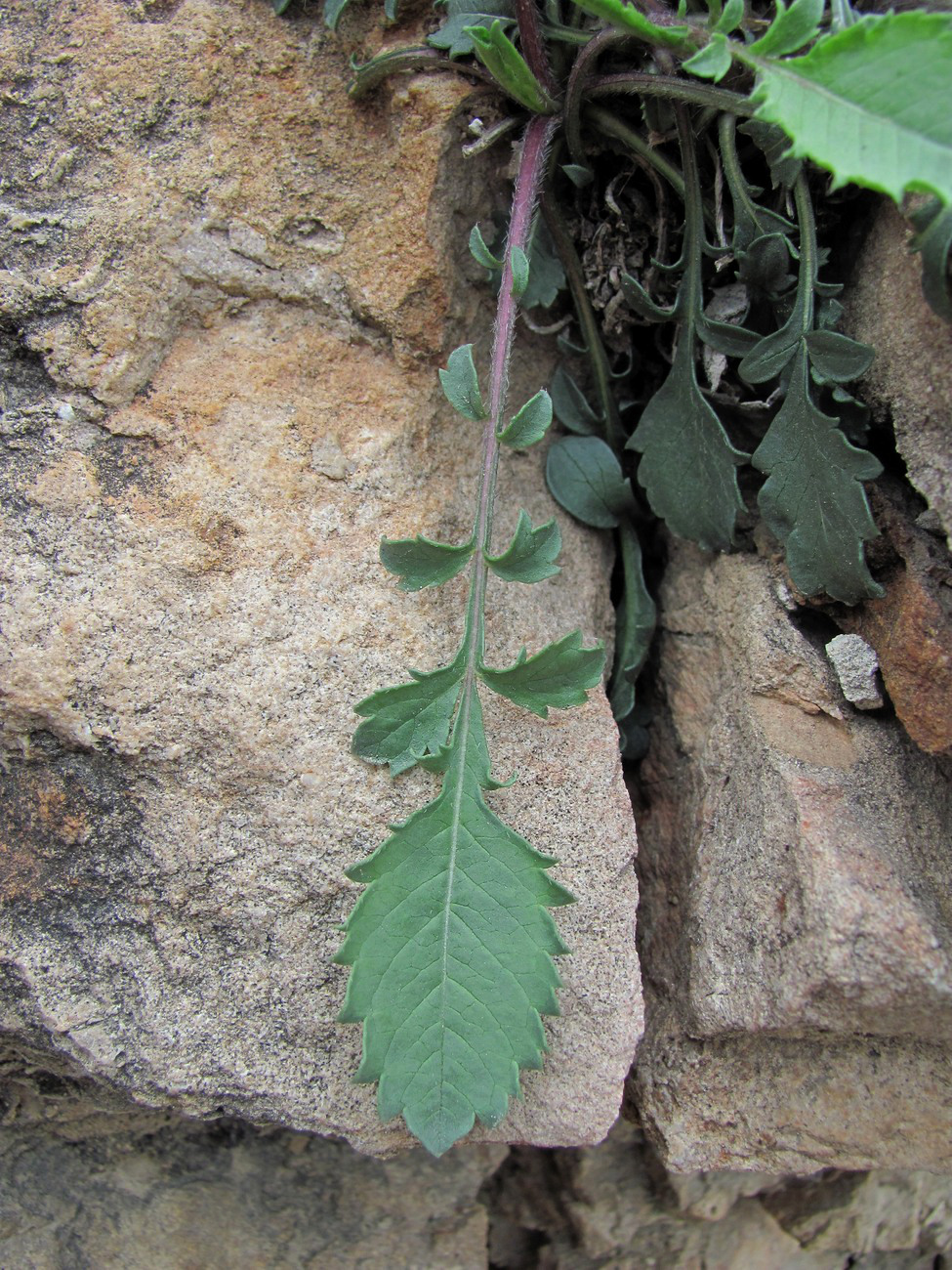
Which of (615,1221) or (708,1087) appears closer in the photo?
(708,1087)

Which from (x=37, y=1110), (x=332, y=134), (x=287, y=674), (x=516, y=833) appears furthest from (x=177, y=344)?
(x=37, y=1110)

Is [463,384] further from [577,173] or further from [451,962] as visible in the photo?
[451,962]

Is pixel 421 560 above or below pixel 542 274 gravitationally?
below

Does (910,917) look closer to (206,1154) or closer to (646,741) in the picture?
(646,741)

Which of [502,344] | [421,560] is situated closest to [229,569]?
[421,560]

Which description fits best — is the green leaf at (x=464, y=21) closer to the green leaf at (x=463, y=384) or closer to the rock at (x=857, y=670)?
the green leaf at (x=463, y=384)

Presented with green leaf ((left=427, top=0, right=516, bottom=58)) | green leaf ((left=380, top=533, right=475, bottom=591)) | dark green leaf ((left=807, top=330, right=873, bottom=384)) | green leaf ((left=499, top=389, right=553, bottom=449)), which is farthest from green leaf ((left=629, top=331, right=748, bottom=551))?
green leaf ((left=427, top=0, right=516, bottom=58))

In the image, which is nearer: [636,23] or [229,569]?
[636,23]
